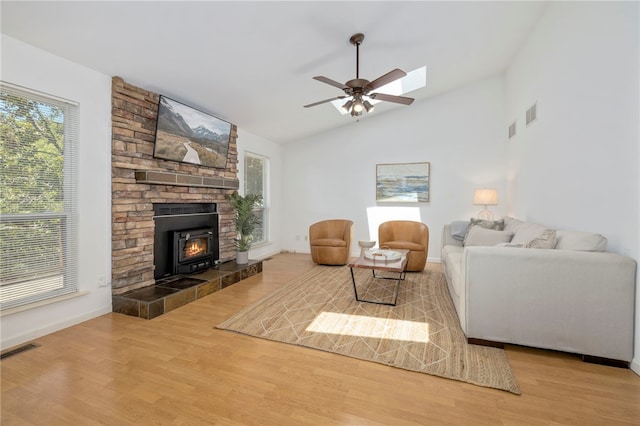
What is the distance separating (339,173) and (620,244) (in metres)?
4.67

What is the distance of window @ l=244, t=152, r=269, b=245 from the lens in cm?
561

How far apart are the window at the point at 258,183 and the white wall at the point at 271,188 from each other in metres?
0.09

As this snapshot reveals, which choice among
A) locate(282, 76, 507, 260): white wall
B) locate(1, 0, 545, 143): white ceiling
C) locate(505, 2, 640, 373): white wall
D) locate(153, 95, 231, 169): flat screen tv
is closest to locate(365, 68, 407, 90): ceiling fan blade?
locate(1, 0, 545, 143): white ceiling

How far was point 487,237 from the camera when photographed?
11.6 feet

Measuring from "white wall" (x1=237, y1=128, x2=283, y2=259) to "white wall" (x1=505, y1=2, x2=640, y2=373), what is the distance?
4.54 m

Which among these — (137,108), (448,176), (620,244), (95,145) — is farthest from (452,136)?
(95,145)

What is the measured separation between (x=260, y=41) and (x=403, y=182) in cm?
387

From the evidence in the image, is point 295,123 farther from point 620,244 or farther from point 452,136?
point 620,244

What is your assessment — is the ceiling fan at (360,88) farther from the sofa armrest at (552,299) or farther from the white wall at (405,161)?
the white wall at (405,161)

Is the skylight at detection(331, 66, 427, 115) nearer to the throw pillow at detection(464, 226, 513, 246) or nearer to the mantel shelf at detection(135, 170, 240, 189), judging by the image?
the mantel shelf at detection(135, 170, 240, 189)

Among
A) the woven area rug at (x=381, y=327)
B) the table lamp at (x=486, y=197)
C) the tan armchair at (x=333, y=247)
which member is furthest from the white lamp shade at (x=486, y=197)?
the tan armchair at (x=333, y=247)

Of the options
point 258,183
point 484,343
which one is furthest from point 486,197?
point 258,183

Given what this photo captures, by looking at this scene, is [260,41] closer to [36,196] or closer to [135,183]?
A: [135,183]

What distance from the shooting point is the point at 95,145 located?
2.83 metres
